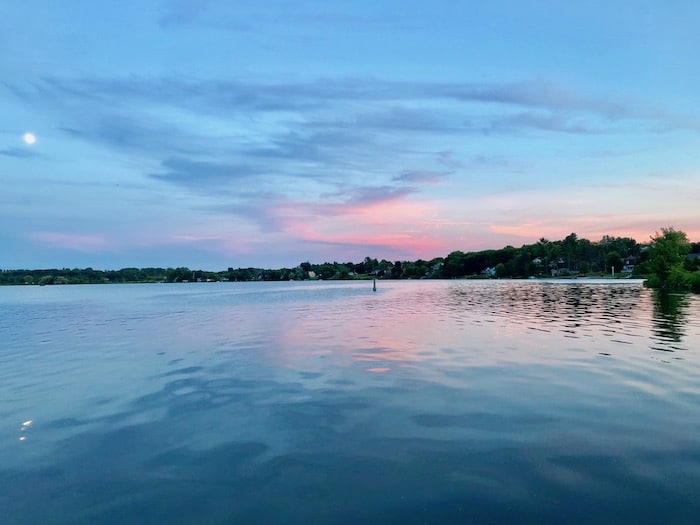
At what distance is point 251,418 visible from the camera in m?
14.3

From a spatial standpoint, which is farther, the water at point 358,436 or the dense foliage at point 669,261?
the dense foliage at point 669,261

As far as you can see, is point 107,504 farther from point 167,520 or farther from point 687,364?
point 687,364

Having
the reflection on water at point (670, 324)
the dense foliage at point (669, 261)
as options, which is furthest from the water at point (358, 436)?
the dense foliage at point (669, 261)

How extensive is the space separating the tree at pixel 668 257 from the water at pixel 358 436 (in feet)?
266

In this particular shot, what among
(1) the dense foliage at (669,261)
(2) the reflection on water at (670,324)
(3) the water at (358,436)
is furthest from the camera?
(1) the dense foliage at (669,261)

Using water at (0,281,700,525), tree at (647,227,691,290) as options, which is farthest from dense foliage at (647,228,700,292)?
water at (0,281,700,525)

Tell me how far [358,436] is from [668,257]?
348ft

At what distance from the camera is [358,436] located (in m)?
12.5

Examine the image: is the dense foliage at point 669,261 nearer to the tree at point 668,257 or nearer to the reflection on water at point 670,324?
the tree at point 668,257

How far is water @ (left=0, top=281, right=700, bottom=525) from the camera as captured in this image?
873 centimetres

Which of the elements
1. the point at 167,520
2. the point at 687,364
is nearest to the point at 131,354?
the point at 167,520

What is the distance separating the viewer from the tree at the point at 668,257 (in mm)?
92438

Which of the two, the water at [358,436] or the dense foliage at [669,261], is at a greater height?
the dense foliage at [669,261]

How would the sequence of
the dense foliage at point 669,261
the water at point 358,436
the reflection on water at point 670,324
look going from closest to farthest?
1. the water at point 358,436
2. the reflection on water at point 670,324
3. the dense foliage at point 669,261
